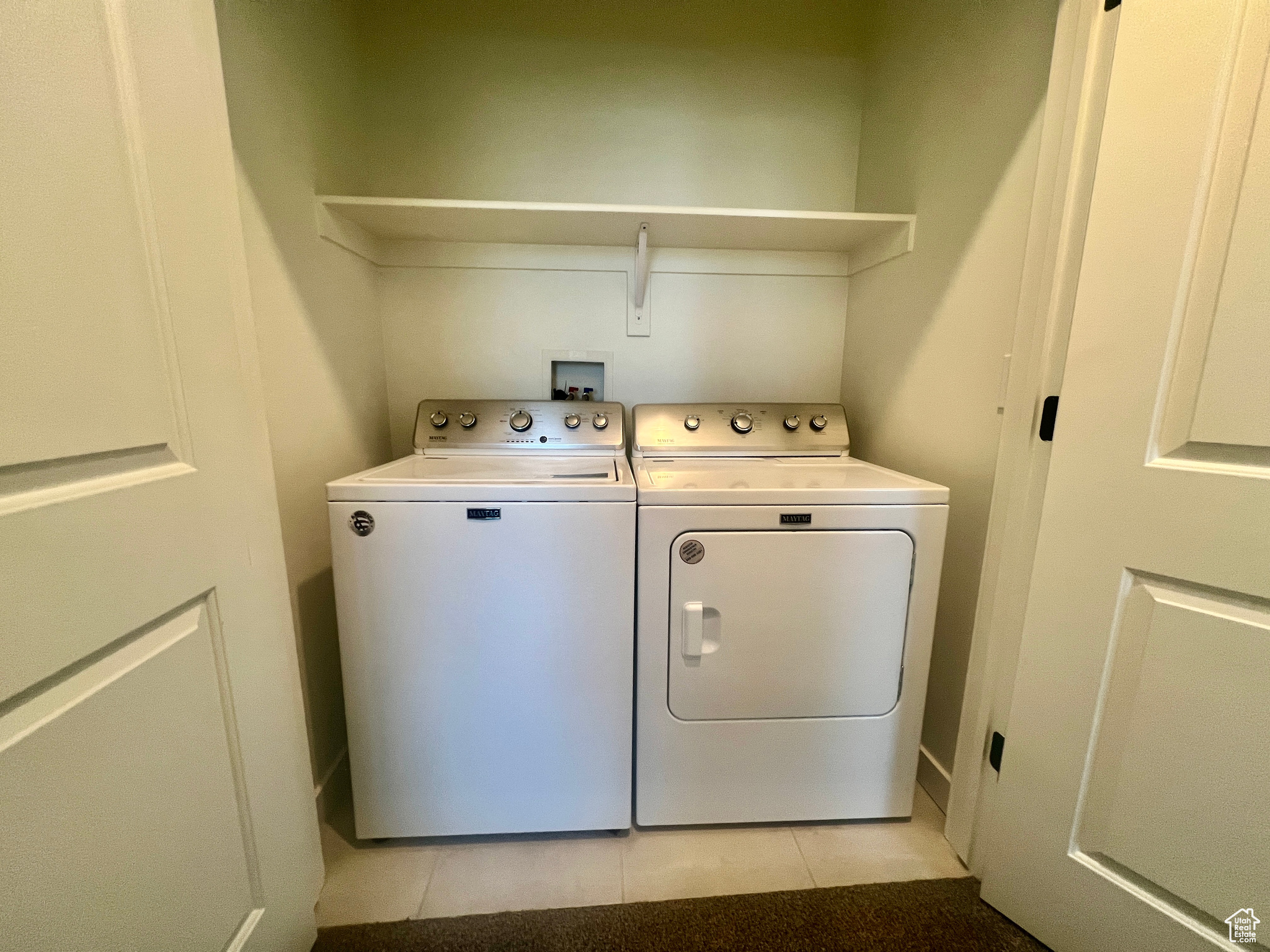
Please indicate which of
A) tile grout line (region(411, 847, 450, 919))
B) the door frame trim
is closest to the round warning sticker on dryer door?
the door frame trim

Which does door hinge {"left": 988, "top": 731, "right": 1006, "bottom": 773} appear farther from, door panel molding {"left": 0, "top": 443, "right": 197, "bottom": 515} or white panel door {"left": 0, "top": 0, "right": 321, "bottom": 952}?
door panel molding {"left": 0, "top": 443, "right": 197, "bottom": 515}

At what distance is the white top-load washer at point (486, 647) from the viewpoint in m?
1.09

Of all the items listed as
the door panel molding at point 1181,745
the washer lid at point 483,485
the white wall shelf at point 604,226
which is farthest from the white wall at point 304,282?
the door panel molding at point 1181,745

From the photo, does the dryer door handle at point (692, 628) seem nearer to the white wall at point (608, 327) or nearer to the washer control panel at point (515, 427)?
the washer control panel at point (515, 427)

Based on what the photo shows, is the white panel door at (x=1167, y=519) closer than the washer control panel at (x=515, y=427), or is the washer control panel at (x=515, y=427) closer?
the white panel door at (x=1167, y=519)

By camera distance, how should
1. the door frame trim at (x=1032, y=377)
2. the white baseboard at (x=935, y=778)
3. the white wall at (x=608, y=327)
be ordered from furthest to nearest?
1. the white wall at (x=608, y=327)
2. the white baseboard at (x=935, y=778)
3. the door frame trim at (x=1032, y=377)

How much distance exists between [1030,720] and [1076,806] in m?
0.16

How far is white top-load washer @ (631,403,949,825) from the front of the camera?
1.15 metres

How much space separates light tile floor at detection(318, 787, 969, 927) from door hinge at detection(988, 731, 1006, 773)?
13.4 inches

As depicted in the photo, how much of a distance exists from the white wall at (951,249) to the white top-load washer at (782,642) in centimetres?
17

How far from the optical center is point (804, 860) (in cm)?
126

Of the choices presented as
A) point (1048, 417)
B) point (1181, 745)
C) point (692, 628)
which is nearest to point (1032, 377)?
point (1048, 417)

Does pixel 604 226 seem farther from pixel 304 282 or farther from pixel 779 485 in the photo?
pixel 779 485

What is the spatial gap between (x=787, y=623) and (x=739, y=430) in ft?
2.26
